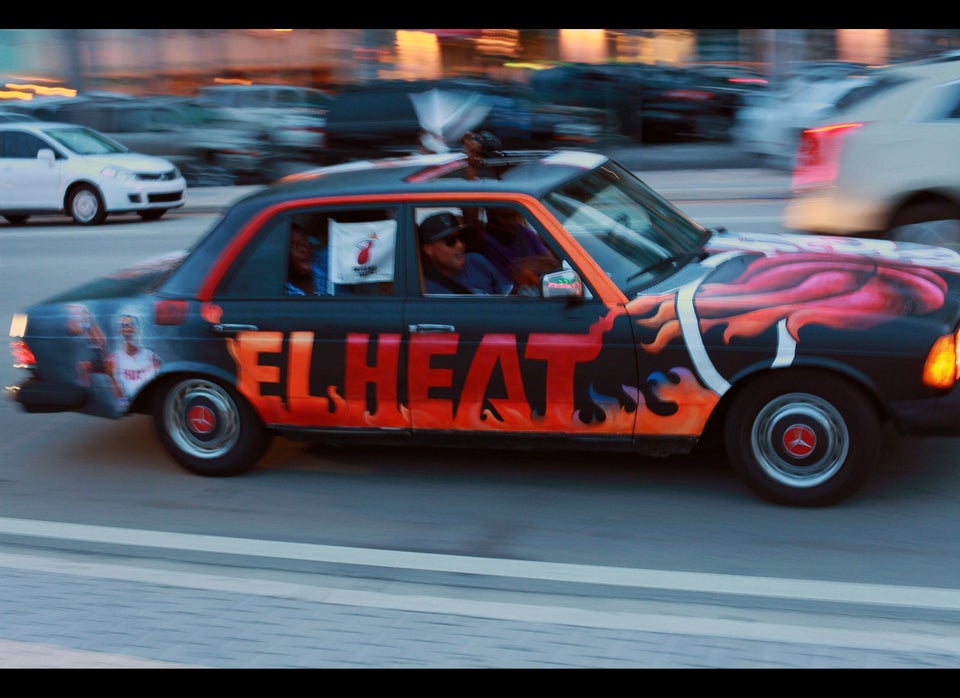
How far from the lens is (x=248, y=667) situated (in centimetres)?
399

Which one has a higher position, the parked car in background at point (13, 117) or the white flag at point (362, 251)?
the parked car in background at point (13, 117)

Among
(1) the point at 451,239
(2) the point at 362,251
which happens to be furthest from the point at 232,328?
(1) the point at 451,239

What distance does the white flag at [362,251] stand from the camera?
557 cm

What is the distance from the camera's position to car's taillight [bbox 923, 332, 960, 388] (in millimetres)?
4836

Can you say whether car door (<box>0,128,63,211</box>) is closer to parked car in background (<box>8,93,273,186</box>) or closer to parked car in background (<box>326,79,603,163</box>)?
parked car in background (<box>8,93,273,186</box>)

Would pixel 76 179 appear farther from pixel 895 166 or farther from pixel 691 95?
pixel 895 166

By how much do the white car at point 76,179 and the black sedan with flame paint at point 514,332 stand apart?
11.5 m

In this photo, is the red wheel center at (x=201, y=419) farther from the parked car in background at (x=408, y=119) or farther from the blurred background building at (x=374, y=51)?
the blurred background building at (x=374, y=51)

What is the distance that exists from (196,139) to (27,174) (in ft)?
12.9

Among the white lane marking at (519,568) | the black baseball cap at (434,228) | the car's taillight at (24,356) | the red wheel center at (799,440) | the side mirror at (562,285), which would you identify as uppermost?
the black baseball cap at (434,228)

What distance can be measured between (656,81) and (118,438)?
58.2 ft

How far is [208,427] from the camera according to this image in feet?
19.6

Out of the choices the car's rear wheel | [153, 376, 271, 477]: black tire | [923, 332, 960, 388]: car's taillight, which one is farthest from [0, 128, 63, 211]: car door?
[923, 332, 960, 388]: car's taillight

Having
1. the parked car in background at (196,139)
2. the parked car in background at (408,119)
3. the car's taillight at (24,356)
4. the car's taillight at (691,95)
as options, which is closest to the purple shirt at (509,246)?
the car's taillight at (24,356)
